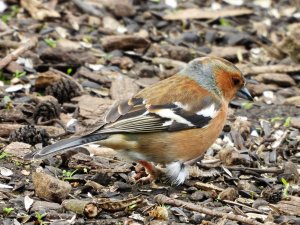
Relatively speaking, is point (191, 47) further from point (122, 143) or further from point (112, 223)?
point (112, 223)

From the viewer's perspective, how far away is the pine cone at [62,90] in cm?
792

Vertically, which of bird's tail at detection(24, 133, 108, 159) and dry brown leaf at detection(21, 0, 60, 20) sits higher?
bird's tail at detection(24, 133, 108, 159)

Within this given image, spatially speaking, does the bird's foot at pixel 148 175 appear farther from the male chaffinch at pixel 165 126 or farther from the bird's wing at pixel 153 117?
the bird's wing at pixel 153 117

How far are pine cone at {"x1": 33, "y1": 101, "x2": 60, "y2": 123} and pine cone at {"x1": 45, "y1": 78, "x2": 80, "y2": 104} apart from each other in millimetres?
444

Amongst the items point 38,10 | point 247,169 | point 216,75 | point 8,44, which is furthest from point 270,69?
point 8,44

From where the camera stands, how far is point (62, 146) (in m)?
6.02

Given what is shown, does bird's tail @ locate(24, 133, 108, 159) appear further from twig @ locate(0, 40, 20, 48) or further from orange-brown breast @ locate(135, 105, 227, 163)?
twig @ locate(0, 40, 20, 48)

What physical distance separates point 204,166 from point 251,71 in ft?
8.61

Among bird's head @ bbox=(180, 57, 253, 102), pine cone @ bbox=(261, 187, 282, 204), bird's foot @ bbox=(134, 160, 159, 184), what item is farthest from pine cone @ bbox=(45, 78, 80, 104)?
pine cone @ bbox=(261, 187, 282, 204)

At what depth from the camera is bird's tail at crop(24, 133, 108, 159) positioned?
5.95 m

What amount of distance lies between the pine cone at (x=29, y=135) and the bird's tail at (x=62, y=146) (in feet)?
2.70

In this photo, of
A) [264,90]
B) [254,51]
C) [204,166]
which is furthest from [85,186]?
[254,51]

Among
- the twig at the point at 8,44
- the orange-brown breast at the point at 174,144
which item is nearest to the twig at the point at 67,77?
the twig at the point at 8,44

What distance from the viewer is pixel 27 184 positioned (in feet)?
20.1
